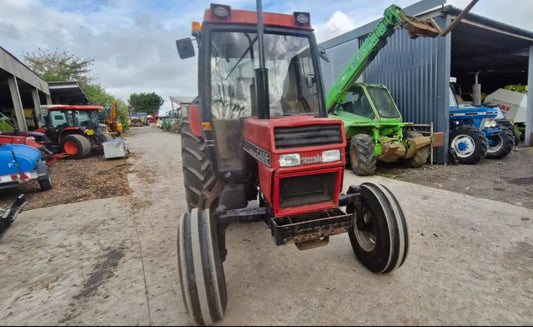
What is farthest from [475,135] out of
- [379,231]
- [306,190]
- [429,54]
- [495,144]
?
[306,190]

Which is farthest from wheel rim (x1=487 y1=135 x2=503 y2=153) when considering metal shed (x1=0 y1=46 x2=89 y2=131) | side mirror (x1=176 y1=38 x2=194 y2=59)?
metal shed (x1=0 y1=46 x2=89 y2=131)

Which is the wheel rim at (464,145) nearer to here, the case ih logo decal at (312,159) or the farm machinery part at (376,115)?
the farm machinery part at (376,115)

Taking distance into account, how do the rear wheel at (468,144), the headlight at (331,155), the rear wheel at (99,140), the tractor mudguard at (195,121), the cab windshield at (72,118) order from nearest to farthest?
the headlight at (331,155) < the tractor mudguard at (195,121) < the rear wheel at (468,144) < the cab windshield at (72,118) < the rear wheel at (99,140)

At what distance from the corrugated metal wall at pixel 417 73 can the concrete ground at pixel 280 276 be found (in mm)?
4046

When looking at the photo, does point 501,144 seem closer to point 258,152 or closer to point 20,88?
point 258,152

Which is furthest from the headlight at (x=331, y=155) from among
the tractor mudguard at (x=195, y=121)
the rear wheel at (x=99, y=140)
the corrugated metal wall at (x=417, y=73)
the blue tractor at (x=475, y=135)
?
the rear wheel at (x=99, y=140)

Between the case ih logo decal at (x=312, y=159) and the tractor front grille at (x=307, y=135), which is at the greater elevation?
the tractor front grille at (x=307, y=135)

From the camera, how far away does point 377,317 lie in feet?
6.85

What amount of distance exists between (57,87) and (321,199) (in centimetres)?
2191

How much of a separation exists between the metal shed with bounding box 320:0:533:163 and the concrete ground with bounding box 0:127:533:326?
13.9 ft

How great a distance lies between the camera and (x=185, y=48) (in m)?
2.94

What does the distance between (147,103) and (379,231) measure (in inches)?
2863

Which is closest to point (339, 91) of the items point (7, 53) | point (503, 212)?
point (503, 212)

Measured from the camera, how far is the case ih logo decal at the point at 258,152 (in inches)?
86.0
